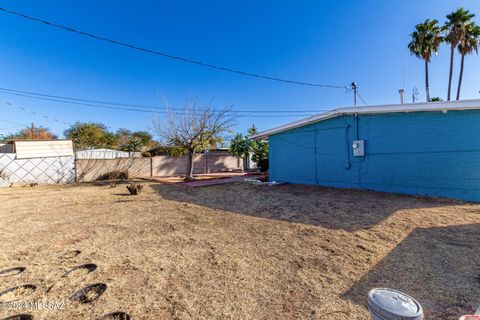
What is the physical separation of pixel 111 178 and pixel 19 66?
8811 millimetres

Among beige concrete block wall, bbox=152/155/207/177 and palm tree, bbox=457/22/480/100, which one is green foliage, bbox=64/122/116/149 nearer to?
beige concrete block wall, bbox=152/155/207/177

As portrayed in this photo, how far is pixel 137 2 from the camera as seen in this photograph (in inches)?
379

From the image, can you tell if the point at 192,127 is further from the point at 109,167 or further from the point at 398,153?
the point at 398,153

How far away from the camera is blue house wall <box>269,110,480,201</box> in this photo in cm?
653

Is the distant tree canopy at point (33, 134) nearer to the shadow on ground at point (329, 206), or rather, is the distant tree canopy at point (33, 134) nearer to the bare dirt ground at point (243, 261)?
the bare dirt ground at point (243, 261)

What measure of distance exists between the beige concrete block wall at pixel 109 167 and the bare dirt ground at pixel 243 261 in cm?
1024

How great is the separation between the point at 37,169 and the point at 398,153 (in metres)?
18.0

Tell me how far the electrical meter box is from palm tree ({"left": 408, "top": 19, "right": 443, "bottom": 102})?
1399 cm

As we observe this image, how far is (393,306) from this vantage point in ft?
4.02

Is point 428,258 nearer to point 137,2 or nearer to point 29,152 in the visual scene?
point 137,2

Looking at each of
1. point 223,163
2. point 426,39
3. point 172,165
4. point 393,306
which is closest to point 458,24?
point 426,39

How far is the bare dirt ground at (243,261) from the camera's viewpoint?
210 centimetres

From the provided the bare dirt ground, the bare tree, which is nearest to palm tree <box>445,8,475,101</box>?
the bare dirt ground

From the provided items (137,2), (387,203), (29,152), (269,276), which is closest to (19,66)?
(29,152)
